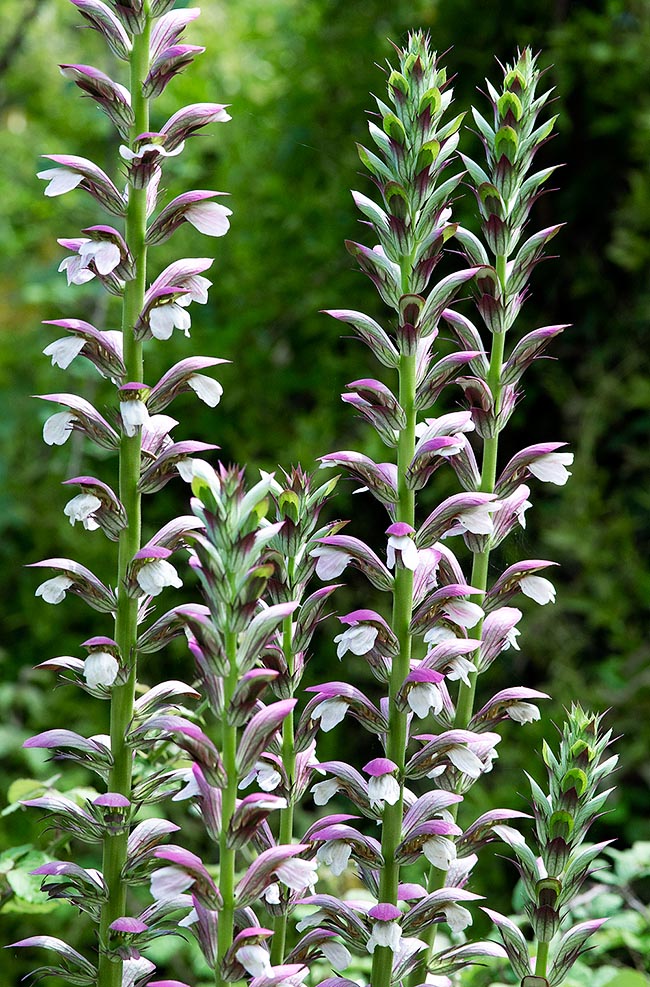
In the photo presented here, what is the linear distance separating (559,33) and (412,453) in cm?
199

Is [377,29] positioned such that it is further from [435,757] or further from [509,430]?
[435,757]

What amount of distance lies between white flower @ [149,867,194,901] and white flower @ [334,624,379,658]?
17 cm

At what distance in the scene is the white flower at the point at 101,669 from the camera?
77cm

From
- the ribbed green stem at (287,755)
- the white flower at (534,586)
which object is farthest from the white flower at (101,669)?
the white flower at (534,586)

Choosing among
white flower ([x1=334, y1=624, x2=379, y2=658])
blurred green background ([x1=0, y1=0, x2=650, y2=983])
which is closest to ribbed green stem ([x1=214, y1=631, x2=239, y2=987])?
white flower ([x1=334, y1=624, x2=379, y2=658])

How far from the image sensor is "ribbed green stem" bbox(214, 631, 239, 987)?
0.66 meters

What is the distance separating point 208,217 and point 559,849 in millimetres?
537

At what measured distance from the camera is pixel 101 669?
0.78 metres

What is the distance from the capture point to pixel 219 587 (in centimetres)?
64

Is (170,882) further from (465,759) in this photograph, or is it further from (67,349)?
(67,349)

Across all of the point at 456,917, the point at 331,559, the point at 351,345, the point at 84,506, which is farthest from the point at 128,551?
the point at 351,345

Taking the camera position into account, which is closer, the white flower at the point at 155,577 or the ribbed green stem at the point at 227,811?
the ribbed green stem at the point at 227,811

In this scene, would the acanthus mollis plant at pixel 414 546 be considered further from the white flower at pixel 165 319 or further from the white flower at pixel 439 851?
the white flower at pixel 165 319

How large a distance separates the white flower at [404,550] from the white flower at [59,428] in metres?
0.27
